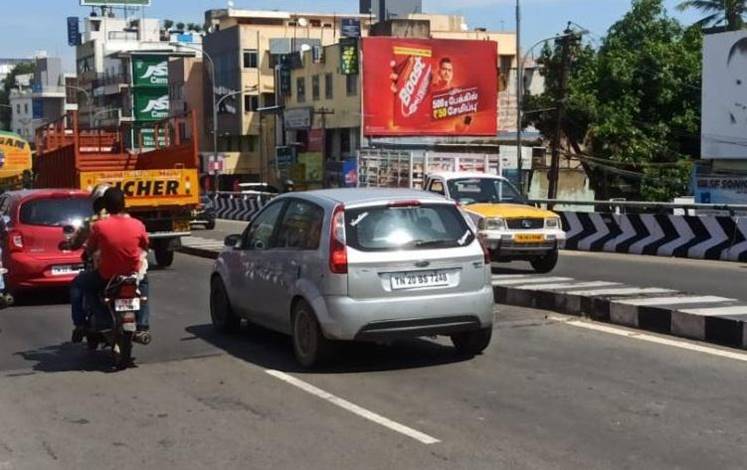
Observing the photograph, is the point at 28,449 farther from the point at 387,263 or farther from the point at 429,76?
the point at 429,76

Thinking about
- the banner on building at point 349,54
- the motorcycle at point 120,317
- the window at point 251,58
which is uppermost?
the window at point 251,58

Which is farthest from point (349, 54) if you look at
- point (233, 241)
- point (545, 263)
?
point (233, 241)

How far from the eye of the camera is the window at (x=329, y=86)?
208 ft

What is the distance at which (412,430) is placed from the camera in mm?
6555

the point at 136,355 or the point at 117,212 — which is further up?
the point at 117,212

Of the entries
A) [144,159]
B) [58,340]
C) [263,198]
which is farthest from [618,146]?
[58,340]

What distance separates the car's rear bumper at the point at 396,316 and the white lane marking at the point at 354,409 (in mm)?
506

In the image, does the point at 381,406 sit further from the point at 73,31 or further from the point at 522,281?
the point at 73,31

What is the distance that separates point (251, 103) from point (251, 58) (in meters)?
3.45

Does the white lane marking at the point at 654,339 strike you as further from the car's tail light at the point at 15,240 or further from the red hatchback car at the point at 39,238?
the car's tail light at the point at 15,240

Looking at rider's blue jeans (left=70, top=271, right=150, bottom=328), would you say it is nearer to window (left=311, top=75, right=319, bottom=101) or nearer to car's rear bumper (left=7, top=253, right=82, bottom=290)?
car's rear bumper (left=7, top=253, right=82, bottom=290)

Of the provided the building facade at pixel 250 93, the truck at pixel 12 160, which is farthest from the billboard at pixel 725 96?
the building facade at pixel 250 93

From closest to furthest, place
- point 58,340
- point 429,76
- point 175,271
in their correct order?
point 58,340 < point 175,271 < point 429,76

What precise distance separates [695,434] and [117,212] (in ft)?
17.0
